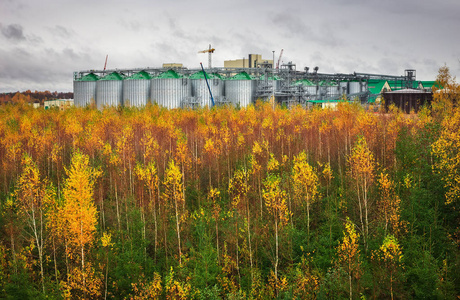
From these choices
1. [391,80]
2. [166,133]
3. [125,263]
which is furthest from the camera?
[391,80]

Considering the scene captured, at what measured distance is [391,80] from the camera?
14412 cm

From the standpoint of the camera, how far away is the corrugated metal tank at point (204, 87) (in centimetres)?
10551

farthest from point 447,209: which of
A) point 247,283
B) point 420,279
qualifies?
point 247,283

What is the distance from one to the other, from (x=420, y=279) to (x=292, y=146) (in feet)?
102

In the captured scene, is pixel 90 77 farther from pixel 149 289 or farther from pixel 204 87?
pixel 149 289

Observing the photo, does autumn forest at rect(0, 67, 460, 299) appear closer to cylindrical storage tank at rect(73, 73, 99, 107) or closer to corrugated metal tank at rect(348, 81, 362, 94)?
cylindrical storage tank at rect(73, 73, 99, 107)

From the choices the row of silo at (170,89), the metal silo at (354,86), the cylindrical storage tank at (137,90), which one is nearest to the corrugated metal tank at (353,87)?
the metal silo at (354,86)

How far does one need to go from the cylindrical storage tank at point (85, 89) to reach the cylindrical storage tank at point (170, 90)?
21069mm

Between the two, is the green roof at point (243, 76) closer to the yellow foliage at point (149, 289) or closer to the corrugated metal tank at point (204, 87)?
the corrugated metal tank at point (204, 87)

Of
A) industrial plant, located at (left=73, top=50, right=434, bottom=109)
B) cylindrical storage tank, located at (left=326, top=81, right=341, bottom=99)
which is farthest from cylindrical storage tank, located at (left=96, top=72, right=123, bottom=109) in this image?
cylindrical storage tank, located at (left=326, top=81, right=341, bottom=99)

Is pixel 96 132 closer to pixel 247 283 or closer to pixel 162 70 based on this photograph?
pixel 247 283

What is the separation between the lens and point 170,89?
345ft

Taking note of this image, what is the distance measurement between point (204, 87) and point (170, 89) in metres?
8.82

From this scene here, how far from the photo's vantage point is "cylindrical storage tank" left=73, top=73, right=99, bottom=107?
11557cm
